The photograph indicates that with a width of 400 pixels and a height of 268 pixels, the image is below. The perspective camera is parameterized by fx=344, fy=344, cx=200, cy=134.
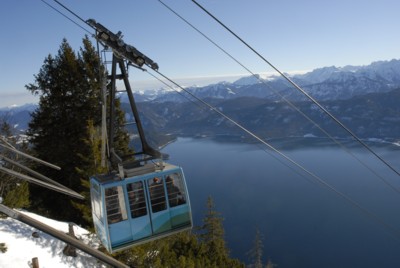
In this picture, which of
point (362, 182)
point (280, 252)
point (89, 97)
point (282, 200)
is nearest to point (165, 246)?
point (89, 97)

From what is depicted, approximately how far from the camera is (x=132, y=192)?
1058cm

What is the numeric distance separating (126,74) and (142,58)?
0.75 metres

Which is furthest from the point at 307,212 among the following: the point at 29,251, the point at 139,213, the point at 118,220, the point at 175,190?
the point at 118,220

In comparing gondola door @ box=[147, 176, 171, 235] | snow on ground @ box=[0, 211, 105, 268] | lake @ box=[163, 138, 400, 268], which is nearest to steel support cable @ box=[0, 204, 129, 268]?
gondola door @ box=[147, 176, 171, 235]

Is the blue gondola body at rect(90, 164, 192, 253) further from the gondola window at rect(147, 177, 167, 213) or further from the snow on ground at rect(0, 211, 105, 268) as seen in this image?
the snow on ground at rect(0, 211, 105, 268)

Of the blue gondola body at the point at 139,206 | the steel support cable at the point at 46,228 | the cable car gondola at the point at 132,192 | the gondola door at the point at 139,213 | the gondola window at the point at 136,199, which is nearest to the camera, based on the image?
the steel support cable at the point at 46,228

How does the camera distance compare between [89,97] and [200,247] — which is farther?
[200,247]

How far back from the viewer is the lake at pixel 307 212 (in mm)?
85062

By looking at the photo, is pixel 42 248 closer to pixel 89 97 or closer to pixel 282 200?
pixel 89 97

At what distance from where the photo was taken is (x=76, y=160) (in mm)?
29531

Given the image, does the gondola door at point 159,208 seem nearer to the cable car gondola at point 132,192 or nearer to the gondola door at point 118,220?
the cable car gondola at point 132,192

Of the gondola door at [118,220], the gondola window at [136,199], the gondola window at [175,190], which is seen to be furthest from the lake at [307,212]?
the gondola door at [118,220]

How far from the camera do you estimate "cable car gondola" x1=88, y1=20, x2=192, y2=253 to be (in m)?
10.3

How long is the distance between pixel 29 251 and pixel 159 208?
8993mm
